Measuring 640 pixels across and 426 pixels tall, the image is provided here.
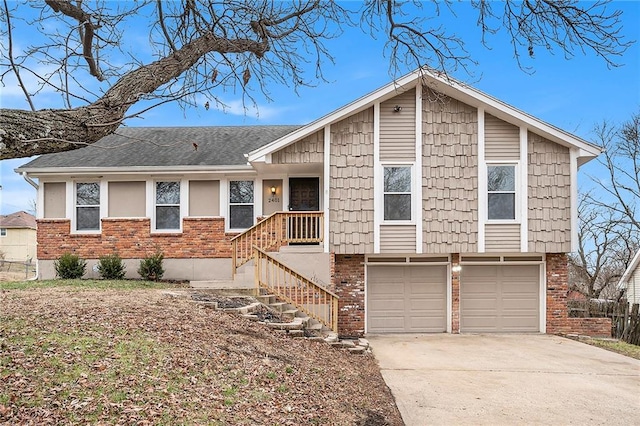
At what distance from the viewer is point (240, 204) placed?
48.0 ft

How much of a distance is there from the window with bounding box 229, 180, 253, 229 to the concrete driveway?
5552mm

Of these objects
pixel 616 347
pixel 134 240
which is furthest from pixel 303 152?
pixel 616 347

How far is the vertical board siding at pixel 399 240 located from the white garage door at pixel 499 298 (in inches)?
73.7

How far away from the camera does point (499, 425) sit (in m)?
5.56

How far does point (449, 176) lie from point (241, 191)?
6301mm

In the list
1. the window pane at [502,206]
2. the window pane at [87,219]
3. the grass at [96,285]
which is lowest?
the grass at [96,285]

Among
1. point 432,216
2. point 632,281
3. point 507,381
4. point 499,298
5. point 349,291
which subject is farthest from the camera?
point 632,281

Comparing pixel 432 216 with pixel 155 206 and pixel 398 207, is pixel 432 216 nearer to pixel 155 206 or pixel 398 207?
pixel 398 207

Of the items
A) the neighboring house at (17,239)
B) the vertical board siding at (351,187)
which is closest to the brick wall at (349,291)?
the vertical board siding at (351,187)

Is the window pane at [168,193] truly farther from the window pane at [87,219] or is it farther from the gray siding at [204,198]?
the window pane at [87,219]

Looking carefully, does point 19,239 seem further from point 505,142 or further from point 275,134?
point 505,142

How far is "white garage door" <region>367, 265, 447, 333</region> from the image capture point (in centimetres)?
1284

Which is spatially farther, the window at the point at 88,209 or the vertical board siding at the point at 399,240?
the window at the point at 88,209

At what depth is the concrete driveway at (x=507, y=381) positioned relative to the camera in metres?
5.96
